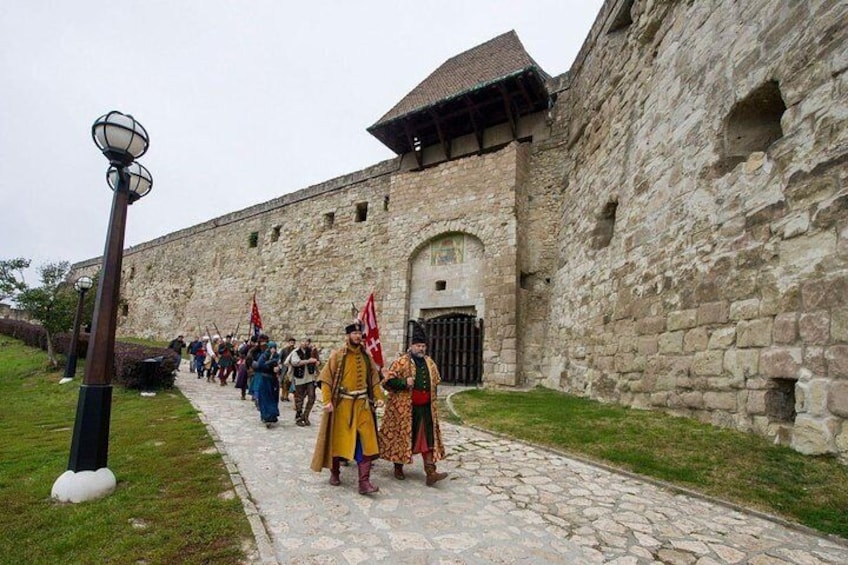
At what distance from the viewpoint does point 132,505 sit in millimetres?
3533

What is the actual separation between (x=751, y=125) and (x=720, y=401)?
11.4 feet

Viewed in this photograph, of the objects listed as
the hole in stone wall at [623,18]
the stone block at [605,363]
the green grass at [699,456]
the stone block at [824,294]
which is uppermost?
the hole in stone wall at [623,18]

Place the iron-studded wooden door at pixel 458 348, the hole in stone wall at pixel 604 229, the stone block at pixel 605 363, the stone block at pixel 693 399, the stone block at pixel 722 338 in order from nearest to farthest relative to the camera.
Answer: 1. the stone block at pixel 722 338
2. the stone block at pixel 693 399
3. the stone block at pixel 605 363
4. the hole in stone wall at pixel 604 229
5. the iron-studded wooden door at pixel 458 348

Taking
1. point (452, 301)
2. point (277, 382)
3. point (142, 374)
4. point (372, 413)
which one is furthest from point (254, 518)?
point (452, 301)

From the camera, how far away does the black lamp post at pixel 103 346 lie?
12.5ft

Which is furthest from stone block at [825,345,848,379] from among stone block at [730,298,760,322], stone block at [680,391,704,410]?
stone block at [680,391,704,410]

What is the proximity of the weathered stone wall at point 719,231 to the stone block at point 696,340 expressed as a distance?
26 millimetres

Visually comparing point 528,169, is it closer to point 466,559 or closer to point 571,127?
point 571,127

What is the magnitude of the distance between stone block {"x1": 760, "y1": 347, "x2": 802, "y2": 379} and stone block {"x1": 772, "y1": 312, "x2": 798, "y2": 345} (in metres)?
0.08

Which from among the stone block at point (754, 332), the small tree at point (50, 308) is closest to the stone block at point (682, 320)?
the stone block at point (754, 332)

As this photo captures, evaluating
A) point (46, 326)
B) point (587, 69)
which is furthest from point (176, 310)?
point (587, 69)

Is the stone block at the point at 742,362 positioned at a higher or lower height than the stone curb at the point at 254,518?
higher

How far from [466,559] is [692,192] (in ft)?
18.4

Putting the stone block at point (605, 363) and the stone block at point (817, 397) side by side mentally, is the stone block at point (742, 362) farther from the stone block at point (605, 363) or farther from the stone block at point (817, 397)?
the stone block at point (605, 363)
